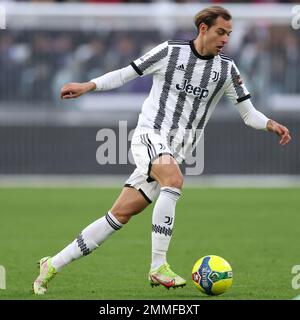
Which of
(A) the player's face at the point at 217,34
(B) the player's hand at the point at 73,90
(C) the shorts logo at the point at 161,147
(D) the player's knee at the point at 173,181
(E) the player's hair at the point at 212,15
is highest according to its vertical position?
(E) the player's hair at the point at 212,15

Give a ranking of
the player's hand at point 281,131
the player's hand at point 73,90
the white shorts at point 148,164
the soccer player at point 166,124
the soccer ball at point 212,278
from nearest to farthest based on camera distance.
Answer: the player's hand at point 73,90
the soccer ball at point 212,278
the soccer player at point 166,124
the white shorts at point 148,164
the player's hand at point 281,131

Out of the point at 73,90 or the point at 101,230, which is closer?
the point at 73,90

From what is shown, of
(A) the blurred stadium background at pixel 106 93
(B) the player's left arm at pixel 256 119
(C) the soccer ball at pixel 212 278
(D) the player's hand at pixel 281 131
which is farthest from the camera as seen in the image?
(A) the blurred stadium background at pixel 106 93

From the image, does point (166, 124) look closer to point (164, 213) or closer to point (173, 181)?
point (173, 181)

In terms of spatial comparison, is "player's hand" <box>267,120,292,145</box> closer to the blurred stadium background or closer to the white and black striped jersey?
the white and black striped jersey

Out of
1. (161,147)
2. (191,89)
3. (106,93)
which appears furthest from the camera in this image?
(106,93)

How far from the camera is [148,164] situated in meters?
7.94

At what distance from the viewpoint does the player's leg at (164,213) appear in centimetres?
776

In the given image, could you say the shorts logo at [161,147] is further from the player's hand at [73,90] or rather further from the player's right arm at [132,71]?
the player's hand at [73,90]

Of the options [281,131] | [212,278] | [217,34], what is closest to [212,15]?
[217,34]

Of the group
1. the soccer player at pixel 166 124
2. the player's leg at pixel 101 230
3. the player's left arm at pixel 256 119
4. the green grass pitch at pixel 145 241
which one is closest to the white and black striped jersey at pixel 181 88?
the soccer player at pixel 166 124

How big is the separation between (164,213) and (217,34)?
1442mm

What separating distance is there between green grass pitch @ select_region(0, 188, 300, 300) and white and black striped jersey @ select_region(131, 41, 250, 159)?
1244mm

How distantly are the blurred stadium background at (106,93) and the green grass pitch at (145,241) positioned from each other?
54.3 inches
